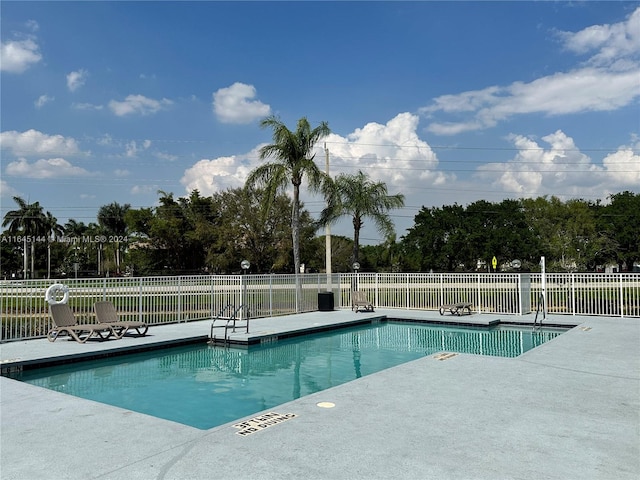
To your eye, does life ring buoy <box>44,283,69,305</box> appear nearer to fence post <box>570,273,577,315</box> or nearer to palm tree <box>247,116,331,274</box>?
palm tree <box>247,116,331,274</box>

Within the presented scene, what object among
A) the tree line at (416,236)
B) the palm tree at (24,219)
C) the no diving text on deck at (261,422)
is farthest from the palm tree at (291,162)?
the palm tree at (24,219)

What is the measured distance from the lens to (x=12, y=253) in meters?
80.6

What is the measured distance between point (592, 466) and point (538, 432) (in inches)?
39.2

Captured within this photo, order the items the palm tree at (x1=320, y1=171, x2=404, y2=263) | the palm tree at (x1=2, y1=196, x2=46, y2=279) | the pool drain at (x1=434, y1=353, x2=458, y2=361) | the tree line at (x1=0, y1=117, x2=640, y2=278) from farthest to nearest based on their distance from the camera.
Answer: the palm tree at (x1=2, y1=196, x2=46, y2=279) < the tree line at (x1=0, y1=117, x2=640, y2=278) < the palm tree at (x1=320, y1=171, x2=404, y2=263) < the pool drain at (x1=434, y1=353, x2=458, y2=361)

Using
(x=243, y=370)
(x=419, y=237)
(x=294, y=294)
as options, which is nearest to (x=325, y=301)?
(x=294, y=294)

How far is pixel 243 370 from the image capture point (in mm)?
10742

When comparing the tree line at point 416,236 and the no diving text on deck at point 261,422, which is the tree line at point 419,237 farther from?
the no diving text on deck at point 261,422

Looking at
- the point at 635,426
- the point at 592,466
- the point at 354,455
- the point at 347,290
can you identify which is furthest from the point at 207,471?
the point at 347,290

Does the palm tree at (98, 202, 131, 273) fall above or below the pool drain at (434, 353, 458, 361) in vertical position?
above

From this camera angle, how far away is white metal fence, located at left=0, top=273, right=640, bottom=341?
13.3 m

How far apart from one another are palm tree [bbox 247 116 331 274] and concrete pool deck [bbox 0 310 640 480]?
1354 centimetres

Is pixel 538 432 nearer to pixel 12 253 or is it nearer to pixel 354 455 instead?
pixel 354 455

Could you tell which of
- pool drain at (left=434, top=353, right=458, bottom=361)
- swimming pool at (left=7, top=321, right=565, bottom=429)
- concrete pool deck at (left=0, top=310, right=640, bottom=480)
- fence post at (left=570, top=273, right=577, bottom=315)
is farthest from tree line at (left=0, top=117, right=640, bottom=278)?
concrete pool deck at (left=0, top=310, right=640, bottom=480)

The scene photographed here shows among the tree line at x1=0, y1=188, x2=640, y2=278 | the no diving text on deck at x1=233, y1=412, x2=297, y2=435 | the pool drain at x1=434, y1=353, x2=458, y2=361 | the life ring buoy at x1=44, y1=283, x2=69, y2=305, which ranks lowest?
the pool drain at x1=434, y1=353, x2=458, y2=361
